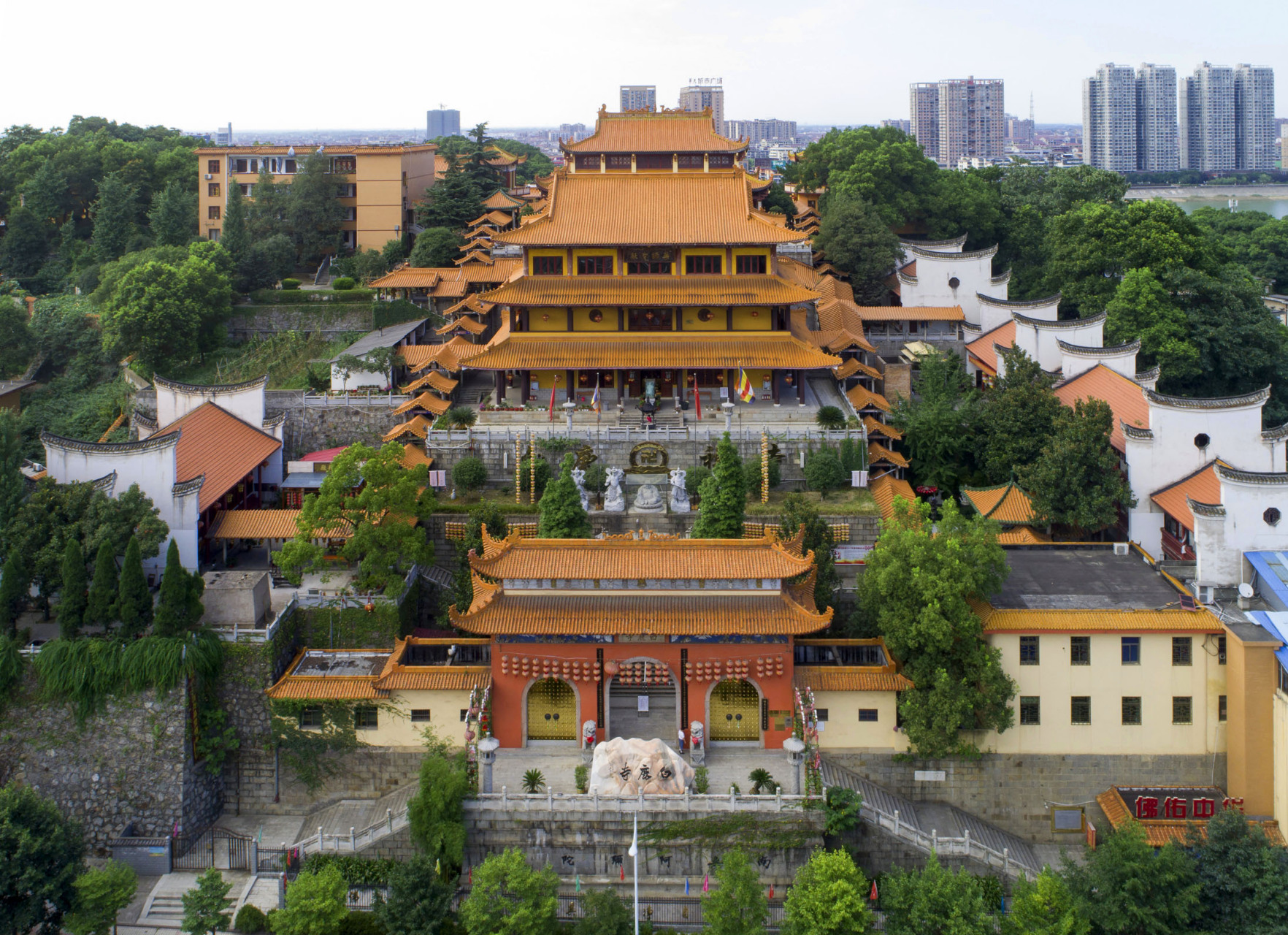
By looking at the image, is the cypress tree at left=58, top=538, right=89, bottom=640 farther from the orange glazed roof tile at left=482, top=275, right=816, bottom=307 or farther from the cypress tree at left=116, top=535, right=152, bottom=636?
the orange glazed roof tile at left=482, top=275, right=816, bottom=307

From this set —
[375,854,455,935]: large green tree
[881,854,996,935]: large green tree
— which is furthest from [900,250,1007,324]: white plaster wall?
[375,854,455,935]: large green tree

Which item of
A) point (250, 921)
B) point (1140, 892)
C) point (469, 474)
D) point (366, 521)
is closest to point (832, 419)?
point (469, 474)

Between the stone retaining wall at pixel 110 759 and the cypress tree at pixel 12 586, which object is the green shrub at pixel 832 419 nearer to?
the stone retaining wall at pixel 110 759

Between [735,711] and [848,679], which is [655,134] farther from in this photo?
[735,711]

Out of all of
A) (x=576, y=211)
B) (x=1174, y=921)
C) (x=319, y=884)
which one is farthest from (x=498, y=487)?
(x=1174, y=921)

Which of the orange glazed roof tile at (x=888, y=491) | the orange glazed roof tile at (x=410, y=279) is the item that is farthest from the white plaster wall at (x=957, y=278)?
the orange glazed roof tile at (x=410, y=279)

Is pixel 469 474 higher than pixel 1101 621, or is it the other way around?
pixel 469 474
